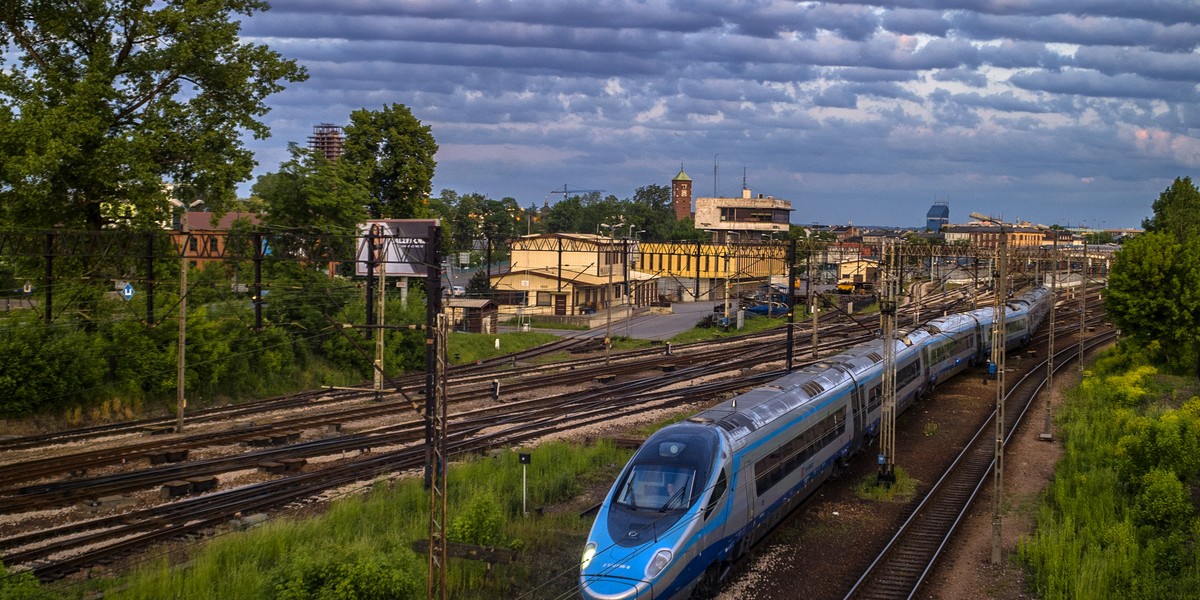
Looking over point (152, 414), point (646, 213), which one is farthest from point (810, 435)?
point (646, 213)

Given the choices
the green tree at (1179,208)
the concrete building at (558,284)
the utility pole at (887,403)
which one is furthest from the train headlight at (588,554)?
the green tree at (1179,208)

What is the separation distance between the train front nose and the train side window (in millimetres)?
1989

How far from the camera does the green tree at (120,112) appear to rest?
94.0ft

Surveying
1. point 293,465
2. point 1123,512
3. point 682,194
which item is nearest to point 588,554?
point 293,465

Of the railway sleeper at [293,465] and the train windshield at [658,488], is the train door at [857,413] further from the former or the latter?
the railway sleeper at [293,465]

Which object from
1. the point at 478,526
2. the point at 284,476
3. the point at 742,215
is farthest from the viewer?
the point at 742,215

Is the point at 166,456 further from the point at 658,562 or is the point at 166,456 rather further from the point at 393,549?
the point at 658,562

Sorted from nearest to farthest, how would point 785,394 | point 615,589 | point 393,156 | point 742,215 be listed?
point 615,589 < point 785,394 < point 393,156 < point 742,215

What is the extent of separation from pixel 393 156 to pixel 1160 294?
4061 centimetres

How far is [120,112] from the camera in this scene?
31.5 metres

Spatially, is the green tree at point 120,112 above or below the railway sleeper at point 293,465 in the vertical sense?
above

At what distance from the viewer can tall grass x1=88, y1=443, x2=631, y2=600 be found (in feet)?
46.2

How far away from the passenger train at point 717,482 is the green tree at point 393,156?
36.5 meters

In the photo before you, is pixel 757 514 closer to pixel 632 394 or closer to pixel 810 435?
pixel 810 435
